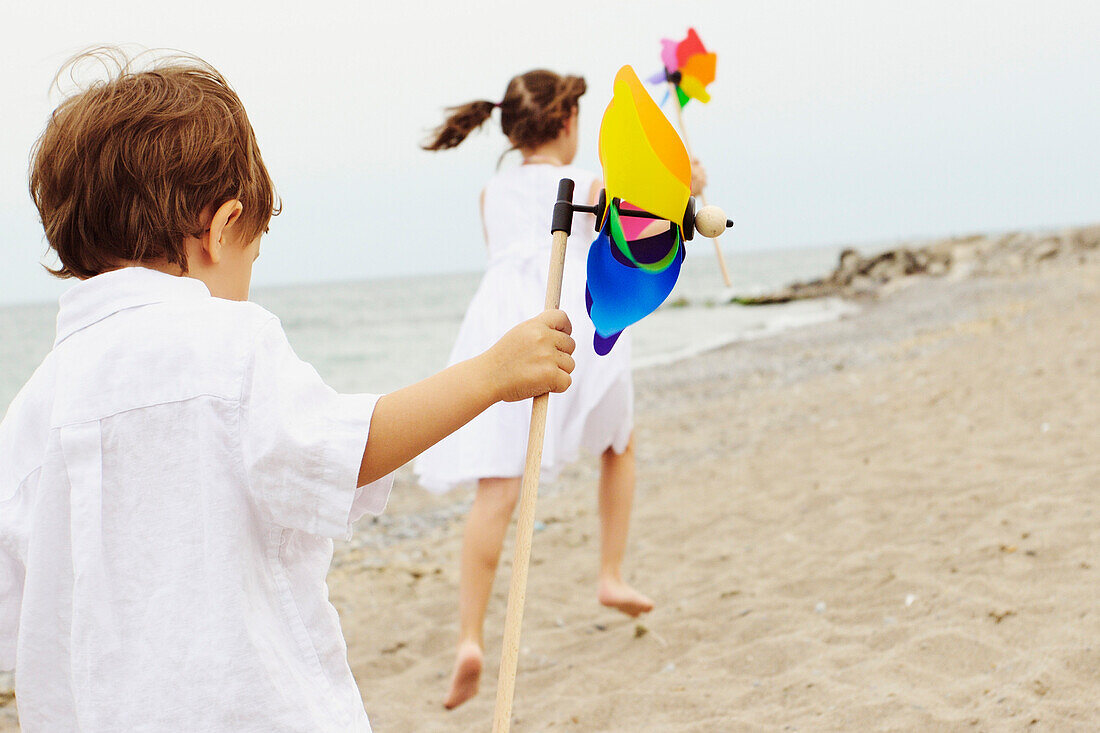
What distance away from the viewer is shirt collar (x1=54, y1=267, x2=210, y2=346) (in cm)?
121

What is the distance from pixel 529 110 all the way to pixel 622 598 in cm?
153

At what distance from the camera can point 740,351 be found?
11.9m

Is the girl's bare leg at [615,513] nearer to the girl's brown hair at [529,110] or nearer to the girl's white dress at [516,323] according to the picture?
the girl's white dress at [516,323]

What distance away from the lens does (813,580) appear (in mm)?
3146

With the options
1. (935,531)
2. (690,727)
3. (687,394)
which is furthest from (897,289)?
(690,727)

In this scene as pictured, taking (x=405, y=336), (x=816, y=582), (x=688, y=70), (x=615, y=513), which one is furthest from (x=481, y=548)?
(x=405, y=336)

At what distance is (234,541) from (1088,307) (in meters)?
9.49

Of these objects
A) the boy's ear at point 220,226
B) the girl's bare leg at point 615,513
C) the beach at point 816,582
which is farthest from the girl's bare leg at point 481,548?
the boy's ear at point 220,226

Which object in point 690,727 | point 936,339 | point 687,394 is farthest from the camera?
point 936,339

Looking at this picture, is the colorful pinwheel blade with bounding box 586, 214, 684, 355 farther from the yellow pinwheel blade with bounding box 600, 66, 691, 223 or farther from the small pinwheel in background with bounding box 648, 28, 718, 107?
the small pinwheel in background with bounding box 648, 28, 718, 107

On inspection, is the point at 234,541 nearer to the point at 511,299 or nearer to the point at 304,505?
the point at 304,505

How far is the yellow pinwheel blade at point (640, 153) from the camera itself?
1.40 metres

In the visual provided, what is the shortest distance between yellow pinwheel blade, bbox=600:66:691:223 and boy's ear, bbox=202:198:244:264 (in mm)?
545

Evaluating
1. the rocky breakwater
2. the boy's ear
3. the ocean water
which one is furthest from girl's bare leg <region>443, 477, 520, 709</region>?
the rocky breakwater
